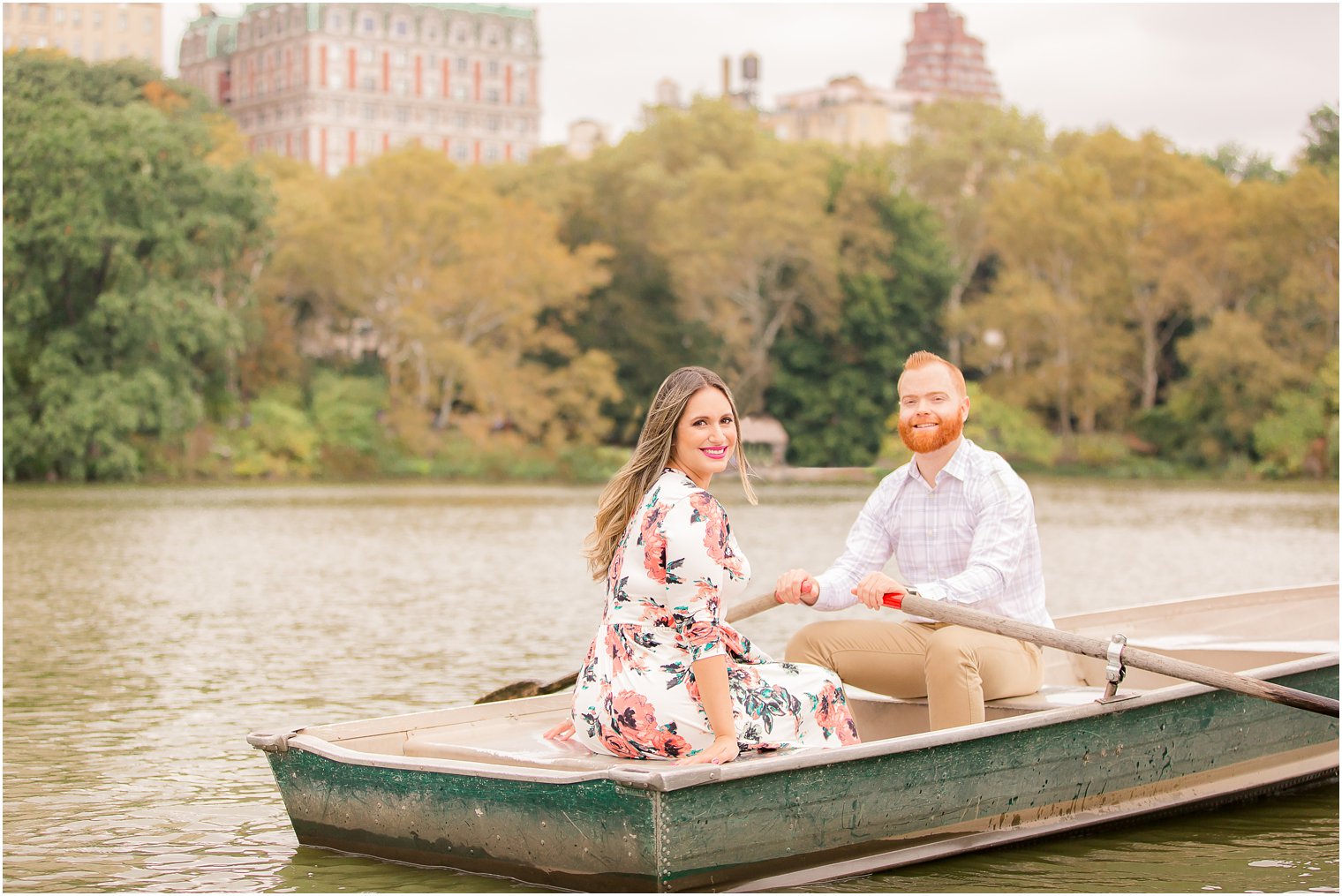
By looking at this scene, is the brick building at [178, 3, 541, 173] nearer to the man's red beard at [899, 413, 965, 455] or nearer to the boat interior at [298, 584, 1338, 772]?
the boat interior at [298, 584, 1338, 772]

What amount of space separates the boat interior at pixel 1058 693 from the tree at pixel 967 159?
45918mm

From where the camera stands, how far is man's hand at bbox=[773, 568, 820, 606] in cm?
580

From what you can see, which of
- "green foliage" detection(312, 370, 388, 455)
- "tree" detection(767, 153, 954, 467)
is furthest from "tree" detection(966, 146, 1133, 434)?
"green foliage" detection(312, 370, 388, 455)

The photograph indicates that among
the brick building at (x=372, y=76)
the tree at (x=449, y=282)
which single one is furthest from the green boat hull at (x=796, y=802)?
the brick building at (x=372, y=76)

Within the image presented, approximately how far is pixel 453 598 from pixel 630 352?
102ft

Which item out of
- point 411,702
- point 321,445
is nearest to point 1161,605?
point 411,702

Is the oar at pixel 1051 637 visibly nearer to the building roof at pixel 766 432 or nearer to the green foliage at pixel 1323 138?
the building roof at pixel 766 432

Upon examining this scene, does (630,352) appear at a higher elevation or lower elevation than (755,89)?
lower

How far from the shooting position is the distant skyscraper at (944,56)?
145500 mm

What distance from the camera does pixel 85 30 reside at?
41656 millimetres

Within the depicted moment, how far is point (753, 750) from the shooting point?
521 cm

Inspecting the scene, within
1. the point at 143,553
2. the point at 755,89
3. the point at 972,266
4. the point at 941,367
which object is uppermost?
the point at 755,89

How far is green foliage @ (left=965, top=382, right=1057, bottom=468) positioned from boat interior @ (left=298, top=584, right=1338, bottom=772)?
121 feet

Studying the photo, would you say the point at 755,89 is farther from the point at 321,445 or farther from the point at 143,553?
the point at 143,553
